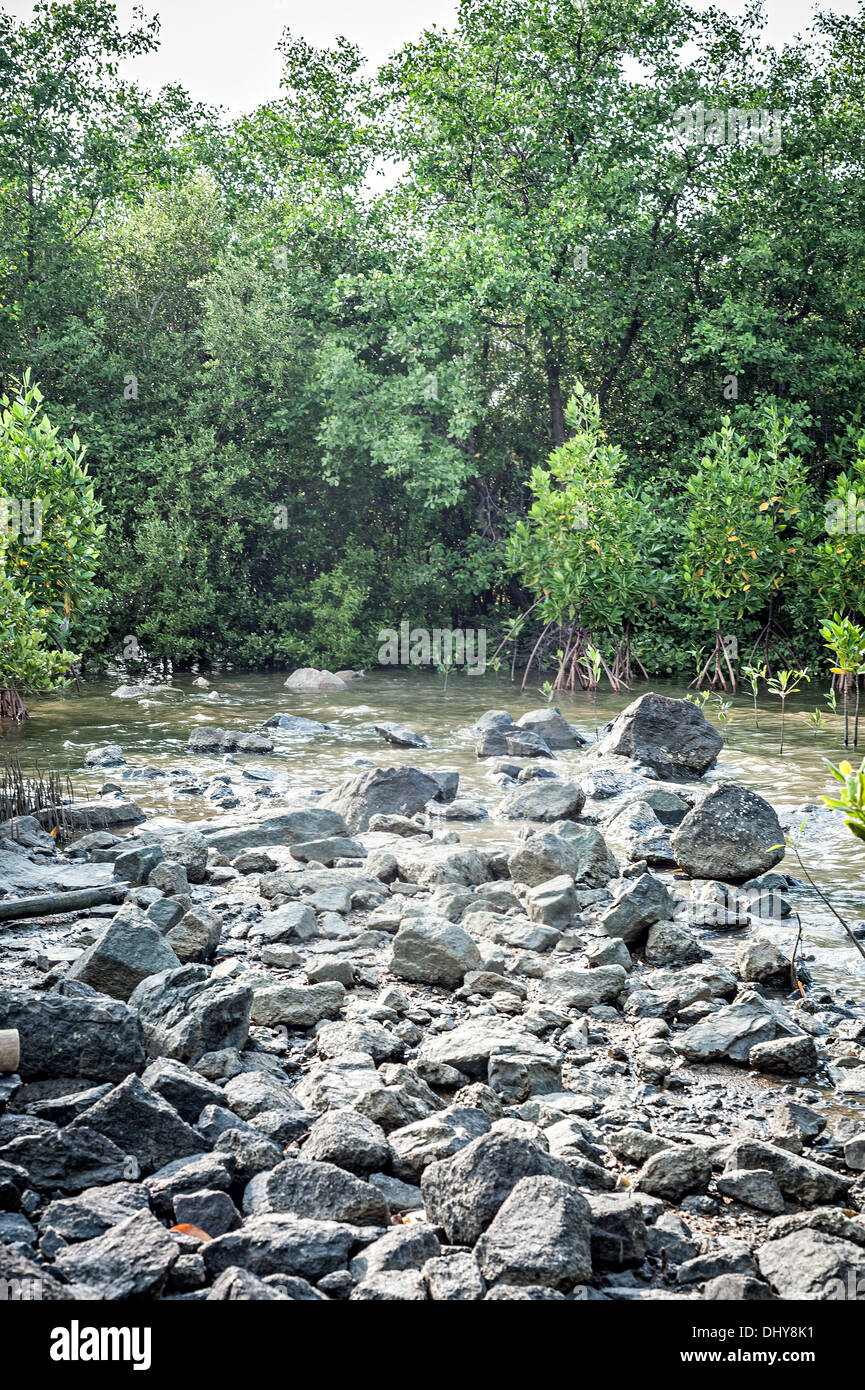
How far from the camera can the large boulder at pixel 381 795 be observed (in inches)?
406

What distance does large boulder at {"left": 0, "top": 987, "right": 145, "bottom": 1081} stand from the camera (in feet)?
14.7

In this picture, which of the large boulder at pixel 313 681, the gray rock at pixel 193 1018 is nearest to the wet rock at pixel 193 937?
the gray rock at pixel 193 1018

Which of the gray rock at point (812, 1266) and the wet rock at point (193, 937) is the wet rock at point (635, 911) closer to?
the wet rock at point (193, 937)

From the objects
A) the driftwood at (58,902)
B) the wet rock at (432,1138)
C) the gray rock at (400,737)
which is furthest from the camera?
the gray rock at (400,737)

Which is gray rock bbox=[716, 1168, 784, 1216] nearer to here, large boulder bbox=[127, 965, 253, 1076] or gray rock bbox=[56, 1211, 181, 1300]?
gray rock bbox=[56, 1211, 181, 1300]

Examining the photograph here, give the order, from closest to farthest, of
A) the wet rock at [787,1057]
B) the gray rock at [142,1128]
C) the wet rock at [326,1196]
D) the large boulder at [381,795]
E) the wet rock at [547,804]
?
the wet rock at [326,1196]
the gray rock at [142,1128]
the wet rock at [787,1057]
the large boulder at [381,795]
the wet rock at [547,804]

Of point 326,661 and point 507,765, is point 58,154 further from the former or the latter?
point 507,765

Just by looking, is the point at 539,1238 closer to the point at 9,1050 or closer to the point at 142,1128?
the point at 142,1128

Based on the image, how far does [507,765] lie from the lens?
1298 cm

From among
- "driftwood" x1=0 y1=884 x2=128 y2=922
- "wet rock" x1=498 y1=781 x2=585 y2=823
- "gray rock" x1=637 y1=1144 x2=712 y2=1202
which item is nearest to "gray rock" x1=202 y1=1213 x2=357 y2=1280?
"gray rock" x1=637 y1=1144 x2=712 y2=1202

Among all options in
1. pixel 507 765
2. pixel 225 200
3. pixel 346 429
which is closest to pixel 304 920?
pixel 507 765

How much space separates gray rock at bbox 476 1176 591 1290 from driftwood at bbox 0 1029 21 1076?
6.85ft

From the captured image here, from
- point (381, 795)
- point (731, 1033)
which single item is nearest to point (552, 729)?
point (381, 795)
